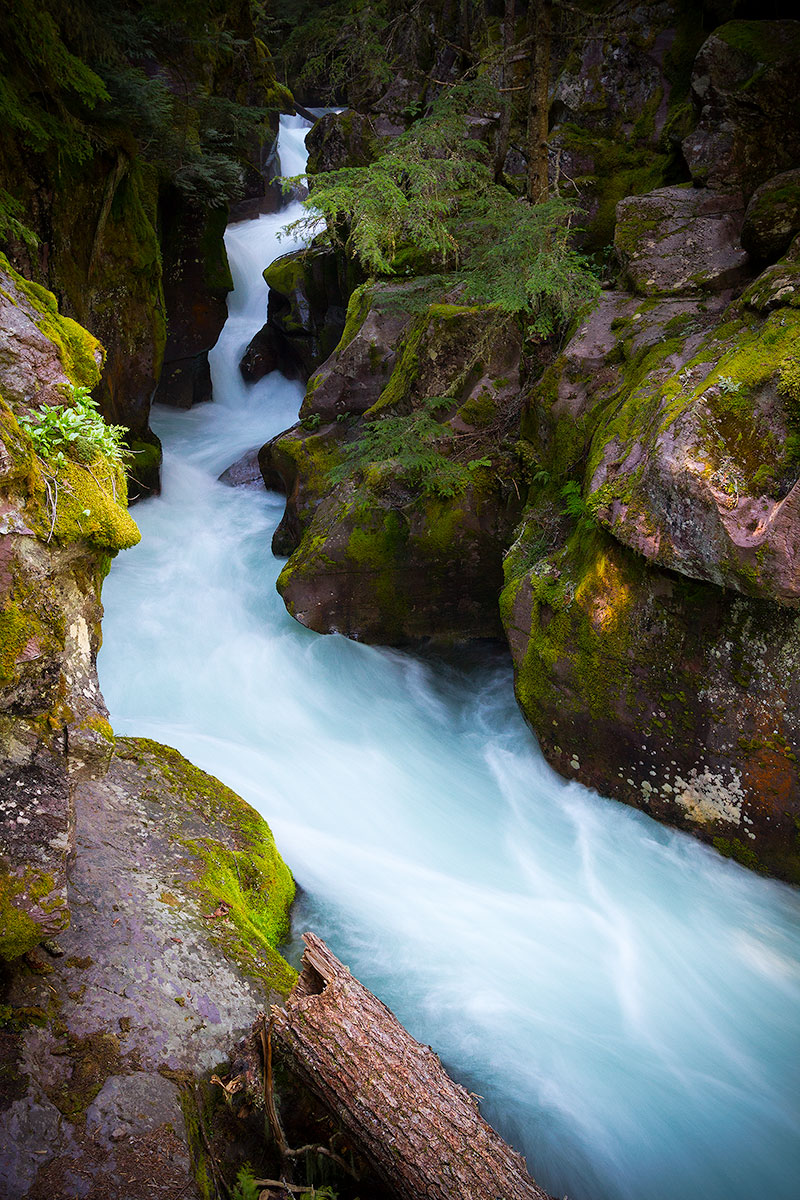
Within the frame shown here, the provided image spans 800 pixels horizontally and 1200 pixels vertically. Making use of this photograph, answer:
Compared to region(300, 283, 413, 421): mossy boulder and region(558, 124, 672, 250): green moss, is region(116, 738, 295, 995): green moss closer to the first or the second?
region(300, 283, 413, 421): mossy boulder

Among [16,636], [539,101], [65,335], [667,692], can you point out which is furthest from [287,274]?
[16,636]

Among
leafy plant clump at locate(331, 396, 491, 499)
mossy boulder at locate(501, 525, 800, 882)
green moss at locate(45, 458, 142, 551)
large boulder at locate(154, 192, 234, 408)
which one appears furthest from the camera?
large boulder at locate(154, 192, 234, 408)

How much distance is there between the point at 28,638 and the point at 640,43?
12.6 meters

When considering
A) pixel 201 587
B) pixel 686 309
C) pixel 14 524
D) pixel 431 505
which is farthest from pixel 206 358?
pixel 14 524

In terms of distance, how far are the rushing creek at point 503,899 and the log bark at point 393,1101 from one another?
1.48 m

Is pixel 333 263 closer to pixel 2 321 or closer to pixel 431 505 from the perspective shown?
pixel 431 505

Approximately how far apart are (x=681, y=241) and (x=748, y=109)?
1859 millimetres

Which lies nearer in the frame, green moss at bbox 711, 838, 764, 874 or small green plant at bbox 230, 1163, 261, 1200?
small green plant at bbox 230, 1163, 261, 1200

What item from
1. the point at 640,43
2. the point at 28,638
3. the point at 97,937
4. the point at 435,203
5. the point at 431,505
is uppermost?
the point at 640,43

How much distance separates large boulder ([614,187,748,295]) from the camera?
278 inches

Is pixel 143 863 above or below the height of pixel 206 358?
below

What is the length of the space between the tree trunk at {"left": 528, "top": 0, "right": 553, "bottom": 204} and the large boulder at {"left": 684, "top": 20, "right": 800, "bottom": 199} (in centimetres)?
171

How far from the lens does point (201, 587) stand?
411 inches

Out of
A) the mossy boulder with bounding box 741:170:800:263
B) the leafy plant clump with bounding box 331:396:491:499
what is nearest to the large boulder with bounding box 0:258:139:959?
the leafy plant clump with bounding box 331:396:491:499
